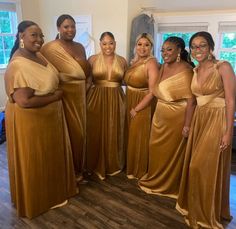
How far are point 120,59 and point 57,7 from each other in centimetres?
259

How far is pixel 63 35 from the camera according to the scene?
7.60 feet

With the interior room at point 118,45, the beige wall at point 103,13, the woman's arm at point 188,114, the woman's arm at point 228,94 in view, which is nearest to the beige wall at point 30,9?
the interior room at point 118,45

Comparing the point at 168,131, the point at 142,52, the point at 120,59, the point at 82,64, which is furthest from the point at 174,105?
the point at 82,64

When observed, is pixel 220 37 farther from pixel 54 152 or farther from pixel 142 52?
pixel 54 152

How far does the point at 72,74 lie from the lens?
92.2 inches

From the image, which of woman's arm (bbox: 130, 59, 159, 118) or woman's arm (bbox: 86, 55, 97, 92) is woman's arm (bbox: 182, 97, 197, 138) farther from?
woman's arm (bbox: 86, 55, 97, 92)

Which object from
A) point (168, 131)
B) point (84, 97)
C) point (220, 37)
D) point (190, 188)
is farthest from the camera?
point (220, 37)

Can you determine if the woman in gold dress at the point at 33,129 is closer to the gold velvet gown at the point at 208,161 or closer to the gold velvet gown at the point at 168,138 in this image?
the gold velvet gown at the point at 168,138

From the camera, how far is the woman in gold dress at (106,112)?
8.43ft

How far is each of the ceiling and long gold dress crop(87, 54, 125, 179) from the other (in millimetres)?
1872

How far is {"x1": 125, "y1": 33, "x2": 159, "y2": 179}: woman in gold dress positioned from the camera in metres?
2.44

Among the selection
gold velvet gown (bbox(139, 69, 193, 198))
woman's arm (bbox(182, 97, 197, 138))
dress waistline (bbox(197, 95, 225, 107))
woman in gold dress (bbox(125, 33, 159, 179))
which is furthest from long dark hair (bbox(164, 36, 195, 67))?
dress waistline (bbox(197, 95, 225, 107))

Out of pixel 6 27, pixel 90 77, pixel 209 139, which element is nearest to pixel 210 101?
pixel 209 139

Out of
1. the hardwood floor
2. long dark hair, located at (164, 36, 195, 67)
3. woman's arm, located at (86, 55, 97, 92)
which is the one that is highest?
long dark hair, located at (164, 36, 195, 67)
